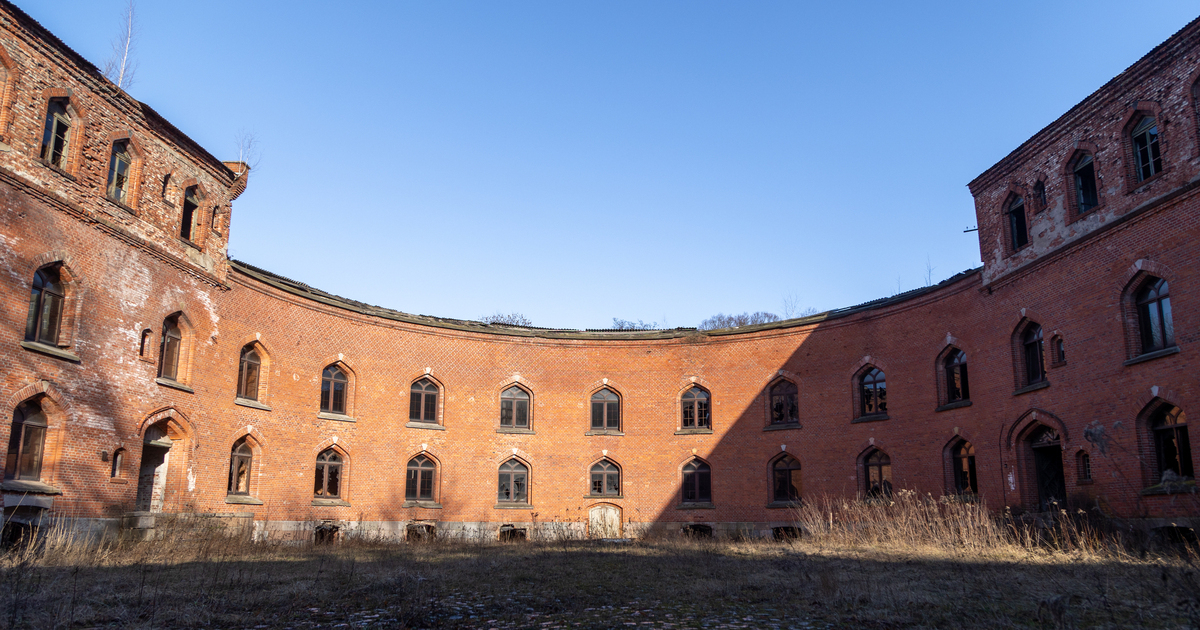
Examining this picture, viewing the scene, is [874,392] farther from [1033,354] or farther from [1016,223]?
[1016,223]

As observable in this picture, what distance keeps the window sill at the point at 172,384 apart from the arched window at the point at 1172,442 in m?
22.3

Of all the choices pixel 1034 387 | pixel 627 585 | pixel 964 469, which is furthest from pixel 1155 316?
pixel 627 585

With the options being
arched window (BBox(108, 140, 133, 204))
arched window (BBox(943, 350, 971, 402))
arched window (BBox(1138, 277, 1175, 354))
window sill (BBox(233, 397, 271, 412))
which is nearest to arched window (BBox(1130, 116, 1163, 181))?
arched window (BBox(1138, 277, 1175, 354))

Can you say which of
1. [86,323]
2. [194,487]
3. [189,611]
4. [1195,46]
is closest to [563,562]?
[189,611]

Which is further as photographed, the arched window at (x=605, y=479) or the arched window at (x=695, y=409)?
the arched window at (x=695, y=409)

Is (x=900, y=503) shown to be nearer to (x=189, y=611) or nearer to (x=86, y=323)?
(x=189, y=611)

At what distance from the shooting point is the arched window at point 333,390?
25156mm

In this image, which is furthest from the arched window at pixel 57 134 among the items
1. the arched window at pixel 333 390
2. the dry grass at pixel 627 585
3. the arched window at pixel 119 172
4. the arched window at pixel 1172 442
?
the arched window at pixel 1172 442

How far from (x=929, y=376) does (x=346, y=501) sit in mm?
18618

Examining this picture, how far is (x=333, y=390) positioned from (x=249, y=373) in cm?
310

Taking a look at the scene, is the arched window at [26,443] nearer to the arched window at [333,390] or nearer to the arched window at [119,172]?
the arched window at [119,172]

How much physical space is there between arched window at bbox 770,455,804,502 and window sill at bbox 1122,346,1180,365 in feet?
39.3

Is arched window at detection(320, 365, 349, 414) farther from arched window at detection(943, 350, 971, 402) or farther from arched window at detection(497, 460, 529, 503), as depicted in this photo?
arched window at detection(943, 350, 971, 402)

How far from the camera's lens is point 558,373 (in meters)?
29.3
